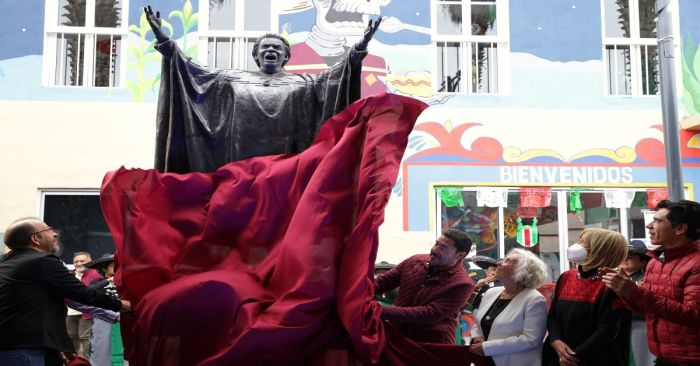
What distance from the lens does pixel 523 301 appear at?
11.9ft

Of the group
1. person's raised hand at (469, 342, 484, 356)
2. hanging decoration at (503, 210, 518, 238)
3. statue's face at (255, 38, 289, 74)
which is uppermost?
statue's face at (255, 38, 289, 74)

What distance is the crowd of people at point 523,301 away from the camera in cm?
313

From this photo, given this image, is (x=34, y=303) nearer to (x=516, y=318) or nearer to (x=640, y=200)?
(x=516, y=318)

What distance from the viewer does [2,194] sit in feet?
30.0

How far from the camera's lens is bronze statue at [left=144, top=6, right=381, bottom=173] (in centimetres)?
414

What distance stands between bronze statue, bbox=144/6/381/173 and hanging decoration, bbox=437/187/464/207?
17.7 feet

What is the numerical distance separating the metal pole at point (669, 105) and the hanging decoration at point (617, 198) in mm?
4036

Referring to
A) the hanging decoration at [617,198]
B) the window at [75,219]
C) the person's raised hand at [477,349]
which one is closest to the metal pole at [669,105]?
the person's raised hand at [477,349]

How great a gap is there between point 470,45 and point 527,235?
245 cm

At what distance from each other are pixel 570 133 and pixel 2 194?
675cm

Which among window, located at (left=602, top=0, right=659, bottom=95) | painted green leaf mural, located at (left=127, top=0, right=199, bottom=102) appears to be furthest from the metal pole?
painted green leaf mural, located at (left=127, top=0, right=199, bottom=102)

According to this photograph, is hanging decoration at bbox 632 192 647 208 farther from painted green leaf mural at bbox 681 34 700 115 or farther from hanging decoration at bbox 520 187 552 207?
painted green leaf mural at bbox 681 34 700 115

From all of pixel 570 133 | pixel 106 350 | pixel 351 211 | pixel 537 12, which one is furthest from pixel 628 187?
pixel 351 211

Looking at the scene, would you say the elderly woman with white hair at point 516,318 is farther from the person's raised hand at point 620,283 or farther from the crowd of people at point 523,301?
the person's raised hand at point 620,283
